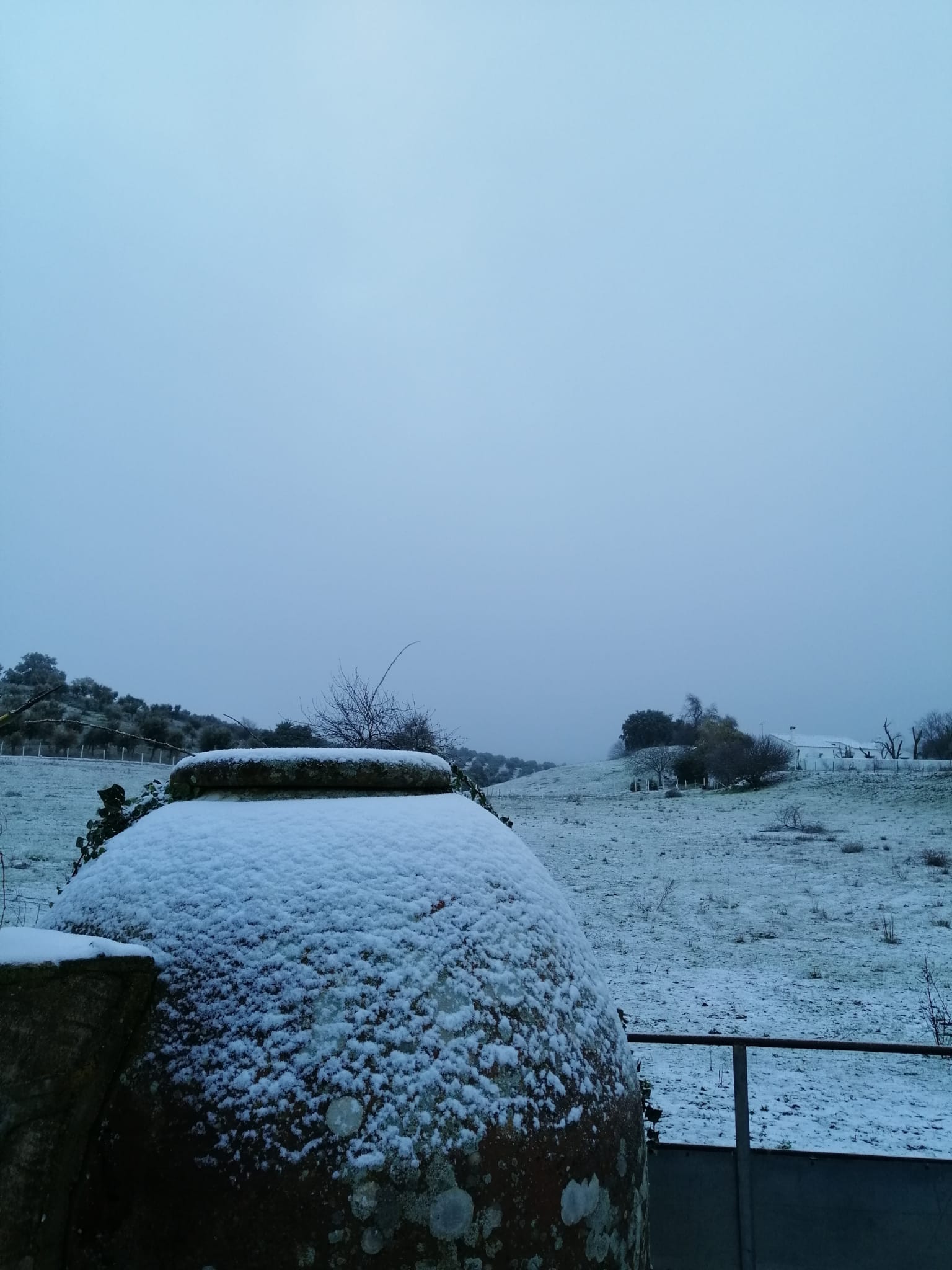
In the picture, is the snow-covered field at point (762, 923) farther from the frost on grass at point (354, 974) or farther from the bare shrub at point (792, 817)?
the frost on grass at point (354, 974)

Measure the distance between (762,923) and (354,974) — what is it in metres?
14.2

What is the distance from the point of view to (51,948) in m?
1.48

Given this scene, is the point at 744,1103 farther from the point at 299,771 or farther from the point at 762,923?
the point at 762,923

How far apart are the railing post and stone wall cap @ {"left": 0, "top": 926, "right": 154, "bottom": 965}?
3059 millimetres

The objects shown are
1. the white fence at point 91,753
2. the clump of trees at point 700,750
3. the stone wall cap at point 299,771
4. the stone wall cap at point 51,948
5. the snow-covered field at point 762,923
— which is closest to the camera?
the stone wall cap at point 51,948

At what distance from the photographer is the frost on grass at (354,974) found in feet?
5.02

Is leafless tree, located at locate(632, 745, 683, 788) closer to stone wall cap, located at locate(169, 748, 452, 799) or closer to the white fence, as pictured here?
the white fence

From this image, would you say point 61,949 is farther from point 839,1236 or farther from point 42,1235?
point 839,1236

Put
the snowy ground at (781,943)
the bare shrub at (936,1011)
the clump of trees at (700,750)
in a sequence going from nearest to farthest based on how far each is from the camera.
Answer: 1. the snowy ground at (781,943)
2. the bare shrub at (936,1011)
3. the clump of trees at (700,750)

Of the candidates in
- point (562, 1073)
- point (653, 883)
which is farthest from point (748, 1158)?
point (653, 883)

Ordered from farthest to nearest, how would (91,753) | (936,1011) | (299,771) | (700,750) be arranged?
(700,750) → (91,753) → (936,1011) → (299,771)

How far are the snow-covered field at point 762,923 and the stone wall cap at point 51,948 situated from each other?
5719 mm

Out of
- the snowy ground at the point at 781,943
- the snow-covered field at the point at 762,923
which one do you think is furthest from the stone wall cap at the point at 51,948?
the snow-covered field at the point at 762,923

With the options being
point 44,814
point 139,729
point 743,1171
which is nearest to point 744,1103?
point 743,1171
